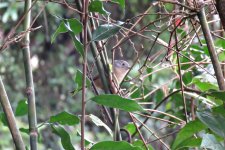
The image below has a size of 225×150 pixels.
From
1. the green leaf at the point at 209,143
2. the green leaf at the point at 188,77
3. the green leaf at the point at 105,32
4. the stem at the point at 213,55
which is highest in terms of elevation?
the green leaf at the point at 105,32

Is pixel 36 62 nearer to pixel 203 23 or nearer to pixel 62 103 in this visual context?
pixel 62 103

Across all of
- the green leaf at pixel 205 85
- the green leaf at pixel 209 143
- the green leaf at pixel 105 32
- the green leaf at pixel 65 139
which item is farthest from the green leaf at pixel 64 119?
the green leaf at pixel 205 85

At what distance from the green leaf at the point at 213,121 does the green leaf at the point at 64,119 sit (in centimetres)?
24

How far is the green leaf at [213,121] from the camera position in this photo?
82 cm

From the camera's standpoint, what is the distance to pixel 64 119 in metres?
0.95

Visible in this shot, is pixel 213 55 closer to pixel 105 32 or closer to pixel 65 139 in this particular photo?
pixel 105 32

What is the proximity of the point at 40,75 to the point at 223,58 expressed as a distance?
4.25 m

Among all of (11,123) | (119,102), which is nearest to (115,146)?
(119,102)

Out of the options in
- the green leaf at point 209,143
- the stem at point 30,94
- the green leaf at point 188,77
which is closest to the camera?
the green leaf at point 209,143

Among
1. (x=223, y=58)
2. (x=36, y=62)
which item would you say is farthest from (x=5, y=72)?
(x=223, y=58)

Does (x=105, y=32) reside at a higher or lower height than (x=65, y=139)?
higher

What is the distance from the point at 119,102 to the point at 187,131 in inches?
5.4

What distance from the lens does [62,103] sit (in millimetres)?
5367

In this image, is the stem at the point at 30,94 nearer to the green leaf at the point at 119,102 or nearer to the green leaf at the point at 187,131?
the green leaf at the point at 119,102
